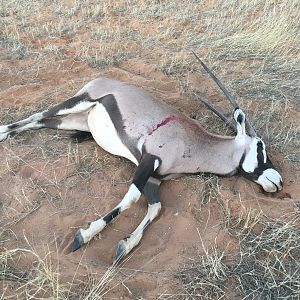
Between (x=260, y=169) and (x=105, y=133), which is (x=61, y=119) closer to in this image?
(x=105, y=133)

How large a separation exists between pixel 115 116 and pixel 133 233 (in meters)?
1.25

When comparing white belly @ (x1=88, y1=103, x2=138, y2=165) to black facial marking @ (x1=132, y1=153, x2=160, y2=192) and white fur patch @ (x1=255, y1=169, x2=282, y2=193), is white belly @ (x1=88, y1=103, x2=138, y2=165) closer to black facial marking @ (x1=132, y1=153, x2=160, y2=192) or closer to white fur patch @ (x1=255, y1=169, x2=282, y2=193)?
black facial marking @ (x1=132, y1=153, x2=160, y2=192)

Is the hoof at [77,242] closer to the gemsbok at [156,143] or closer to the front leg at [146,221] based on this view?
the front leg at [146,221]

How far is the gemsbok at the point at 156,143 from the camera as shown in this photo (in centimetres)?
401

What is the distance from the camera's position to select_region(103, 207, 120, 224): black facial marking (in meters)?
3.62

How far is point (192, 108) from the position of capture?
5.38m

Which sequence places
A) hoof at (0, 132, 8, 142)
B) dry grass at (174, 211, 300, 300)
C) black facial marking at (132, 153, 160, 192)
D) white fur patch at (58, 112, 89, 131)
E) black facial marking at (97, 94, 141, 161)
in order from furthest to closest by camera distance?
white fur patch at (58, 112, 89, 131) < hoof at (0, 132, 8, 142) < black facial marking at (97, 94, 141, 161) < black facial marking at (132, 153, 160, 192) < dry grass at (174, 211, 300, 300)

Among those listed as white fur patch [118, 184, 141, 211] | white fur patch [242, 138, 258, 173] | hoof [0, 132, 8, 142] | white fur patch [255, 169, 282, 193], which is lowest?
white fur patch [255, 169, 282, 193]

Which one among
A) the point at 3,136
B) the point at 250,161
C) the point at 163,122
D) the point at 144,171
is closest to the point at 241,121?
the point at 250,161

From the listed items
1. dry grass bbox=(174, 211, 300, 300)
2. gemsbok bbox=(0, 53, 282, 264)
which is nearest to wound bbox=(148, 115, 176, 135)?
gemsbok bbox=(0, 53, 282, 264)

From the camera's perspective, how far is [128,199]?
3725 mm

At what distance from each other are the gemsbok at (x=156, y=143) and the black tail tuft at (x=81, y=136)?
0.49 ft

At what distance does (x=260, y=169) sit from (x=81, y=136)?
69.9 inches

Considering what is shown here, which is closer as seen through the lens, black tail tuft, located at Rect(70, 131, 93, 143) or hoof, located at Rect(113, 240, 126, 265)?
hoof, located at Rect(113, 240, 126, 265)
